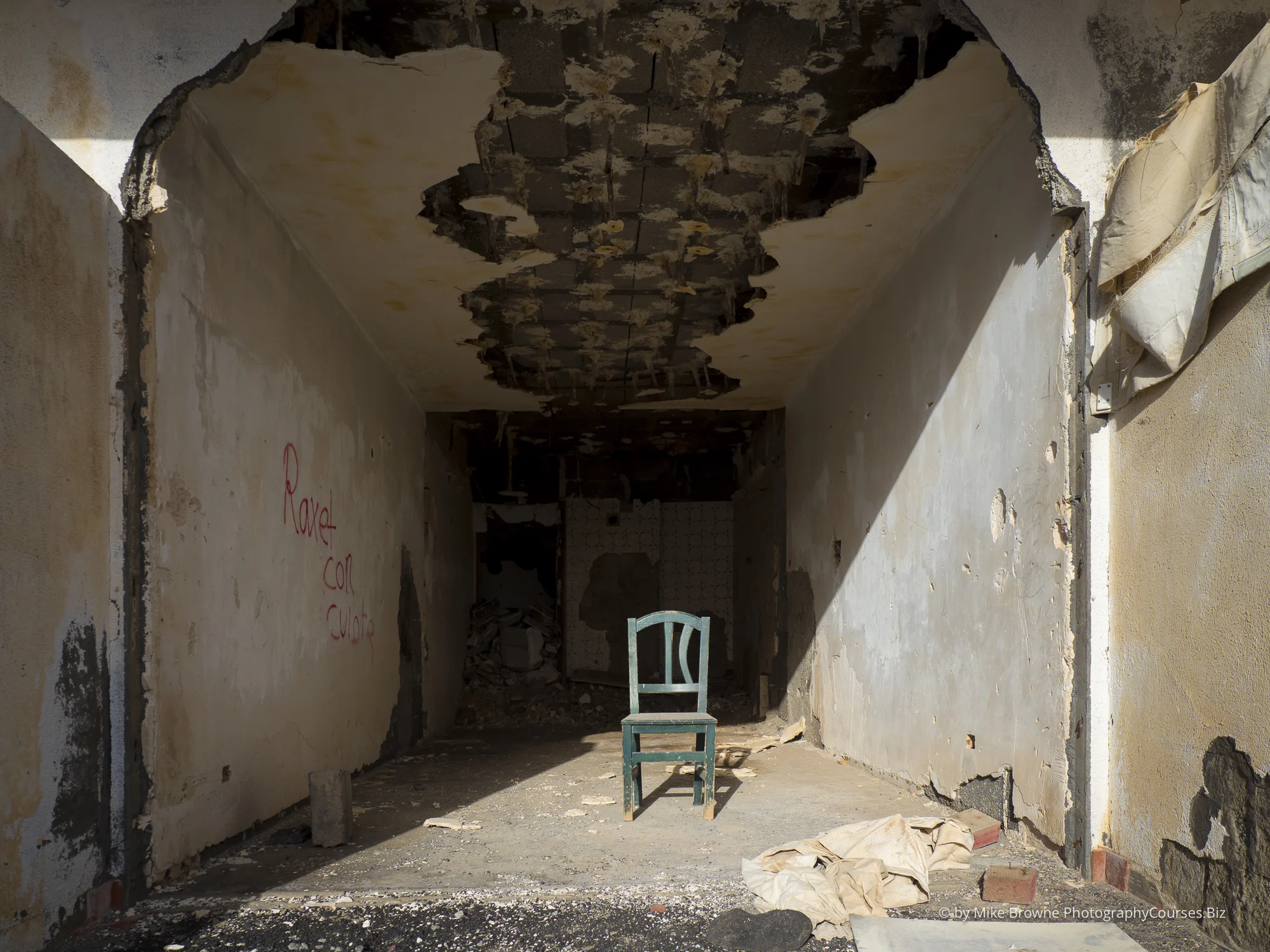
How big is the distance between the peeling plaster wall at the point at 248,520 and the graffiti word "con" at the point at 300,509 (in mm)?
14

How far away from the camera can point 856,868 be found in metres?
2.98

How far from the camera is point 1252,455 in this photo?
235cm

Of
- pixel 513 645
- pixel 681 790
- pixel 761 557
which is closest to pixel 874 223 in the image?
pixel 681 790

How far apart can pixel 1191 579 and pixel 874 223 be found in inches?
107

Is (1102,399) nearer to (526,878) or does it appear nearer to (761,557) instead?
(526,878)

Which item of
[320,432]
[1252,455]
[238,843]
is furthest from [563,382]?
[1252,455]

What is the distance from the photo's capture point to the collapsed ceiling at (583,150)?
3.34 meters

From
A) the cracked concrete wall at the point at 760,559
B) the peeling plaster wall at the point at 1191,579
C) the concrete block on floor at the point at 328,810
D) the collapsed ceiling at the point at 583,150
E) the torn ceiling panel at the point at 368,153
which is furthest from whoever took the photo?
the cracked concrete wall at the point at 760,559

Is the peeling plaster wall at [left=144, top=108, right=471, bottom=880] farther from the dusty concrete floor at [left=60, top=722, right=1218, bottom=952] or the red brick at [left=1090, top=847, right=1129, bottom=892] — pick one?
the red brick at [left=1090, top=847, right=1129, bottom=892]

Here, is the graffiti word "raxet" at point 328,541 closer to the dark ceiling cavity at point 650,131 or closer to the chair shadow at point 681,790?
the dark ceiling cavity at point 650,131

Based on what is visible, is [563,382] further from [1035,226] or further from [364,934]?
[364,934]

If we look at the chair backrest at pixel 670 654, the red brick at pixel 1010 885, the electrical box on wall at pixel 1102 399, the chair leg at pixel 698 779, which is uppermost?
the electrical box on wall at pixel 1102 399

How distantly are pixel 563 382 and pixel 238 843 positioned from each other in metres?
4.74

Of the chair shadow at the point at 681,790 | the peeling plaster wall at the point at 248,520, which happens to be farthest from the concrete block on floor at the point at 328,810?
the chair shadow at the point at 681,790
